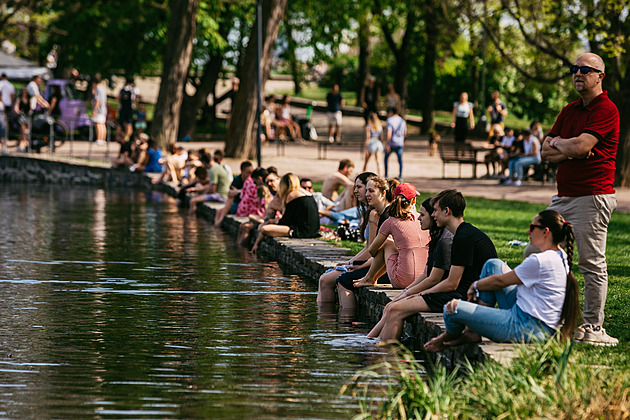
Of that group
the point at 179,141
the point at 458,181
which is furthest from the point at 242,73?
the point at 179,141

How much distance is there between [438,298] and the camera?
28.7 feet

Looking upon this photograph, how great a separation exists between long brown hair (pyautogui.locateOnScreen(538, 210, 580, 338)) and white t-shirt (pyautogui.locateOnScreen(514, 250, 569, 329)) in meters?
0.03

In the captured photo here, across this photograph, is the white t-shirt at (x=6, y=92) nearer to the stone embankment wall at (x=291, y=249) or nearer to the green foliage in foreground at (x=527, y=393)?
the stone embankment wall at (x=291, y=249)

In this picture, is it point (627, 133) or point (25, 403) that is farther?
point (627, 133)

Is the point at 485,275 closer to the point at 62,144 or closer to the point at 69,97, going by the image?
the point at 62,144

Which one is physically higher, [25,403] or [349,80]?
[349,80]

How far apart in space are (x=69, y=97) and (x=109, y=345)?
3111 centimetres

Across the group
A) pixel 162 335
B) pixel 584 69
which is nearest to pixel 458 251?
pixel 584 69

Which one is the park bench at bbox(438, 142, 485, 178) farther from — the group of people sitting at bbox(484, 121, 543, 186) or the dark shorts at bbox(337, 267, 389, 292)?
the dark shorts at bbox(337, 267, 389, 292)

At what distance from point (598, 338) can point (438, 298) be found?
1.36m

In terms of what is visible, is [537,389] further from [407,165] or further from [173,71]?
[173,71]

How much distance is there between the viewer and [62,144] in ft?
118

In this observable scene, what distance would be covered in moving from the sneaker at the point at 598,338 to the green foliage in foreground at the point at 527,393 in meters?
0.96

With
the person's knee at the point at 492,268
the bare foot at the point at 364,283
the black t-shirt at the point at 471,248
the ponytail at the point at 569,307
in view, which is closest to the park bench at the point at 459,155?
the bare foot at the point at 364,283
